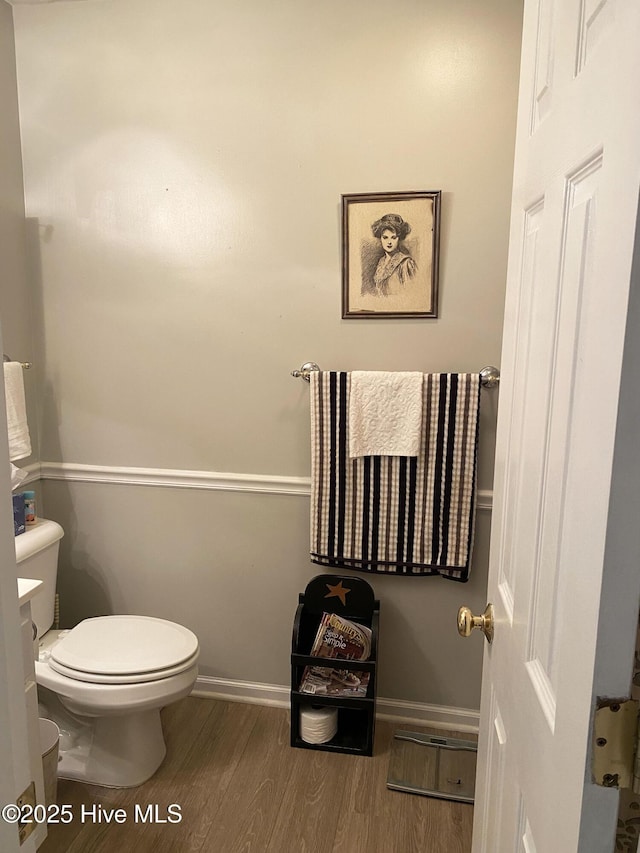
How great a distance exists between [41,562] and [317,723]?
107 centimetres

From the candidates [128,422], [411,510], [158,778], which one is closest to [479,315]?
[411,510]

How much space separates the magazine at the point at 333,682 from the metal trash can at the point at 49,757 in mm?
770

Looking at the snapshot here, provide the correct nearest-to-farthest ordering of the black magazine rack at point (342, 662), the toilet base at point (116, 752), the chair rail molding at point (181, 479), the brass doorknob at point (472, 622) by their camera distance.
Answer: the brass doorknob at point (472, 622), the toilet base at point (116, 752), the black magazine rack at point (342, 662), the chair rail molding at point (181, 479)

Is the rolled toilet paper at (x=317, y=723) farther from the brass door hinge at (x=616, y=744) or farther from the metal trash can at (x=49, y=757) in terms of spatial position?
the brass door hinge at (x=616, y=744)

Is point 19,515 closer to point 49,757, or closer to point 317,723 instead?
point 49,757

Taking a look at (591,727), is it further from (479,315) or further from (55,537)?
(55,537)

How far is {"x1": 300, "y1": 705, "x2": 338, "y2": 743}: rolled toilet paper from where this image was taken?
2.16 m

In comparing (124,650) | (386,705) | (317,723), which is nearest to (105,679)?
(124,650)

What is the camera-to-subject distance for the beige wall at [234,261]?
2.02 m

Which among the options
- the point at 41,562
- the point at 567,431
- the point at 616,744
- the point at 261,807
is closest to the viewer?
the point at 616,744

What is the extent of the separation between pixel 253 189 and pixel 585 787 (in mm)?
1997

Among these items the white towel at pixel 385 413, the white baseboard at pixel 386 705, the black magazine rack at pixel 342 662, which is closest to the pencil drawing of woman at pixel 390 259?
the white towel at pixel 385 413

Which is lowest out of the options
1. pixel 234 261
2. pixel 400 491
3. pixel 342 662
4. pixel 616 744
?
pixel 342 662

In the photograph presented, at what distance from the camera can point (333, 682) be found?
221 cm
